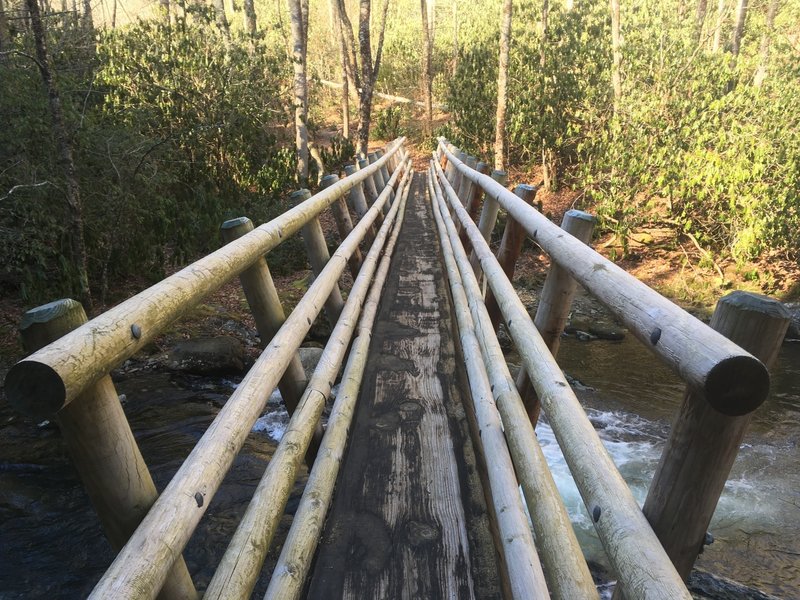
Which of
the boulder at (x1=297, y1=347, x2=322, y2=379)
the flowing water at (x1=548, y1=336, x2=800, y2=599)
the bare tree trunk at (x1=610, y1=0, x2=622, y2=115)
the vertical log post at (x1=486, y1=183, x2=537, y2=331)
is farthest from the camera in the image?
the bare tree trunk at (x1=610, y1=0, x2=622, y2=115)

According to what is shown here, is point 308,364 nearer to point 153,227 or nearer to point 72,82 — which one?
point 153,227

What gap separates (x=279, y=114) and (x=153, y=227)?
4.87m

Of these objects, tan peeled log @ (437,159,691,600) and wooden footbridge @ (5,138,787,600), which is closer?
tan peeled log @ (437,159,691,600)

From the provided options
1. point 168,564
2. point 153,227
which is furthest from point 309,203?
point 153,227

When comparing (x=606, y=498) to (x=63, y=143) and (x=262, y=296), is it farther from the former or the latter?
(x=63, y=143)

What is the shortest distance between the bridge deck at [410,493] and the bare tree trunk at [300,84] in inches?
374

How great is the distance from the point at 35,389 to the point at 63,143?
5.73m

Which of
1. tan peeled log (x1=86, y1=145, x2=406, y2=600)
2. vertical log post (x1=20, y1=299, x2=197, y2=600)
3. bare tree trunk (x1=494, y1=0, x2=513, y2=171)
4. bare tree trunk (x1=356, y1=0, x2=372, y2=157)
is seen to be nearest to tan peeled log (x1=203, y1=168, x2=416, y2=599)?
vertical log post (x1=20, y1=299, x2=197, y2=600)

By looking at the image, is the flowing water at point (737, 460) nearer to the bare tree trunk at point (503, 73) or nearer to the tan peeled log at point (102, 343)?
the tan peeled log at point (102, 343)

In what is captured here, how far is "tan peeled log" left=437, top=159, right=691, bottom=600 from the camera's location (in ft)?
3.17

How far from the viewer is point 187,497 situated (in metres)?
1.28

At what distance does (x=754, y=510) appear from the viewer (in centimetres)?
484

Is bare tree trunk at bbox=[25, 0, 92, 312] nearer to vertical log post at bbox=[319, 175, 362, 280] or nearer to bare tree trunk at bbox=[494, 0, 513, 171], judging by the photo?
vertical log post at bbox=[319, 175, 362, 280]

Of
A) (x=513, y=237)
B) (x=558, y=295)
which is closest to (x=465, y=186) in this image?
(x=513, y=237)
